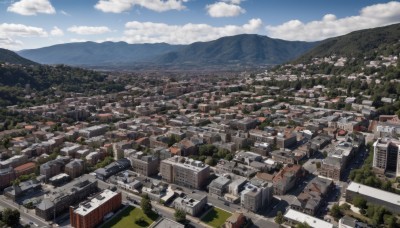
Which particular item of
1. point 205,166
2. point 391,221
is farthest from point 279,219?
point 205,166

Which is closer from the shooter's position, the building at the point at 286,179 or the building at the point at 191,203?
the building at the point at 191,203

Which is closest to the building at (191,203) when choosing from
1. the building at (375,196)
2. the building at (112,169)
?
the building at (112,169)

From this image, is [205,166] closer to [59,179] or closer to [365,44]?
[59,179]

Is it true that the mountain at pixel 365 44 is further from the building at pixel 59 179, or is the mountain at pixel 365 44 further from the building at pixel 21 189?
the building at pixel 21 189

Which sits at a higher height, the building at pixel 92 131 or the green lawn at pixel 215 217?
the building at pixel 92 131

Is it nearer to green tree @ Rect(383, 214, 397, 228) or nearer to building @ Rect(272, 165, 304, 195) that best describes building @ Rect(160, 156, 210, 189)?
building @ Rect(272, 165, 304, 195)

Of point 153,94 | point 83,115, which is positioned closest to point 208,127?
point 83,115

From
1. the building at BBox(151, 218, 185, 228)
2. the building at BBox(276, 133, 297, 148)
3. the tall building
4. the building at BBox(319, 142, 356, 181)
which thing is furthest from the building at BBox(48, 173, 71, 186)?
the tall building
